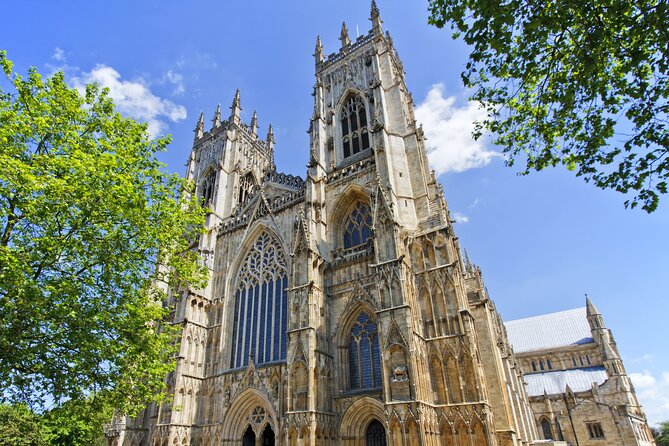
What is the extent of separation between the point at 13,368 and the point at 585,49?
1345 centimetres

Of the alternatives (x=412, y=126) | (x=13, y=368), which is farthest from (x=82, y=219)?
(x=412, y=126)

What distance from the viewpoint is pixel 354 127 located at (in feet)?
88.3

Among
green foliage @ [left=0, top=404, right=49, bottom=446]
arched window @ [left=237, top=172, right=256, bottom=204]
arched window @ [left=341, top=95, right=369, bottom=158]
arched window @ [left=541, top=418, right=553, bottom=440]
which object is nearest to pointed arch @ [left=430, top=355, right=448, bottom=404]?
arched window @ [left=341, top=95, right=369, bottom=158]

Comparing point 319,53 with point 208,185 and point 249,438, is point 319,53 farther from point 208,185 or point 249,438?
point 249,438

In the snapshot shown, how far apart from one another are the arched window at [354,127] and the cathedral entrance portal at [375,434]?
1602cm

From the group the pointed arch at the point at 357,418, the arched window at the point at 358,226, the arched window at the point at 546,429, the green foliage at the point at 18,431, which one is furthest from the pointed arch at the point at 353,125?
A: the arched window at the point at 546,429

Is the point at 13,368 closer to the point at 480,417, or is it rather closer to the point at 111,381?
the point at 111,381

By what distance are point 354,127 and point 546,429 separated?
37072 millimetres

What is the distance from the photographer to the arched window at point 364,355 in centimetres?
1761

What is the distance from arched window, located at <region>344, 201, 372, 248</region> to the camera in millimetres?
21625

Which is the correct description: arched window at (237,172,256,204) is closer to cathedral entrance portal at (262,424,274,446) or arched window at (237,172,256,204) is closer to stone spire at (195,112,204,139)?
stone spire at (195,112,204,139)

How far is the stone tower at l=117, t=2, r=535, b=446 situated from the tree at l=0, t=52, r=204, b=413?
874cm

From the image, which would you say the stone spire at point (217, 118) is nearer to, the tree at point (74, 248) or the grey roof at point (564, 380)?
the tree at point (74, 248)

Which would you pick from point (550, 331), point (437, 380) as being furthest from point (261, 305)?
point (550, 331)
